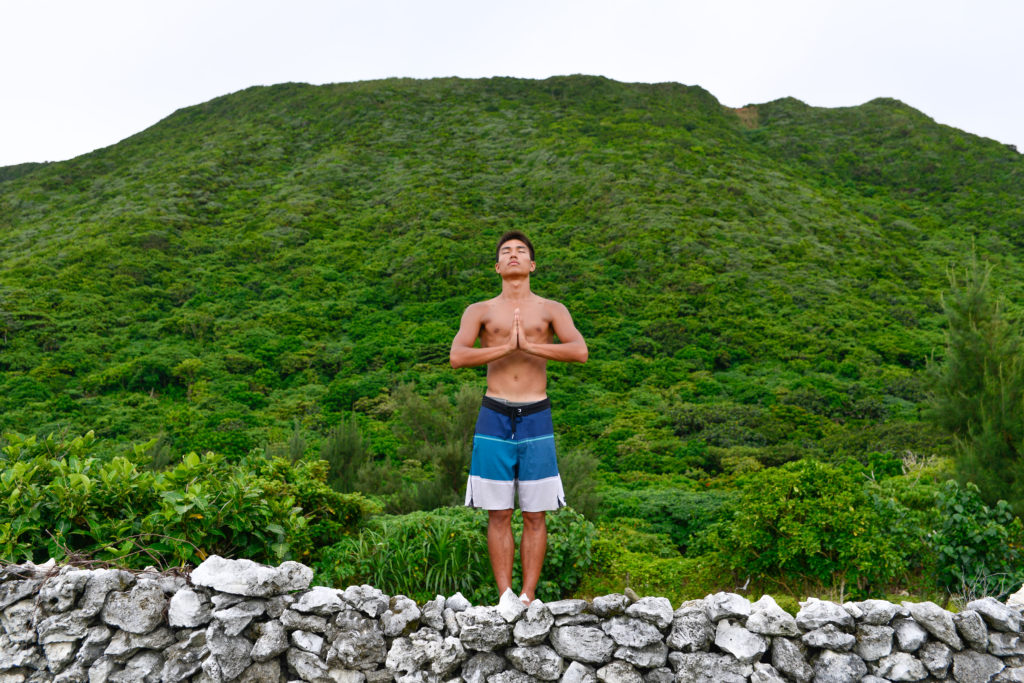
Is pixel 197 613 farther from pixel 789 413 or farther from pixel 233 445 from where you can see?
pixel 789 413

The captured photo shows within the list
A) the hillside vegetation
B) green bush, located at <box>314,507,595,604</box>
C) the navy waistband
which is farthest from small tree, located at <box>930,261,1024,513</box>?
the navy waistband

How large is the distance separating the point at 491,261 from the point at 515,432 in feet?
79.3

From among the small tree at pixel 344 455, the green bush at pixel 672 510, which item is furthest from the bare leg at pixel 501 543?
the small tree at pixel 344 455

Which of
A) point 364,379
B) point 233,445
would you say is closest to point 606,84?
point 364,379

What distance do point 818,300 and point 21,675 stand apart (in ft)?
85.6

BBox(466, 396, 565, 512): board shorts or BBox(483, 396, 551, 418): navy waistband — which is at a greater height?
BBox(483, 396, 551, 418): navy waistband

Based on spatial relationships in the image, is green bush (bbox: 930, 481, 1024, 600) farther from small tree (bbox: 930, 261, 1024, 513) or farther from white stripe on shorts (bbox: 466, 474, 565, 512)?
white stripe on shorts (bbox: 466, 474, 565, 512)

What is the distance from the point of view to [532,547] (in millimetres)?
3619

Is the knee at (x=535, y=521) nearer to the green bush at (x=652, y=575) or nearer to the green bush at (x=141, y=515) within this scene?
the green bush at (x=652, y=575)

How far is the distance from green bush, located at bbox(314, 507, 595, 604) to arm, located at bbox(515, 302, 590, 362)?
1.67 metres

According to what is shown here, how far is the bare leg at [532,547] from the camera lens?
11.8 feet

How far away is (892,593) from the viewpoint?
499 centimetres

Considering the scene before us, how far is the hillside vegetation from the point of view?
12789 millimetres

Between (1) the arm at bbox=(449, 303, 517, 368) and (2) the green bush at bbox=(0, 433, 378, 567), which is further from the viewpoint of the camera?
(2) the green bush at bbox=(0, 433, 378, 567)
